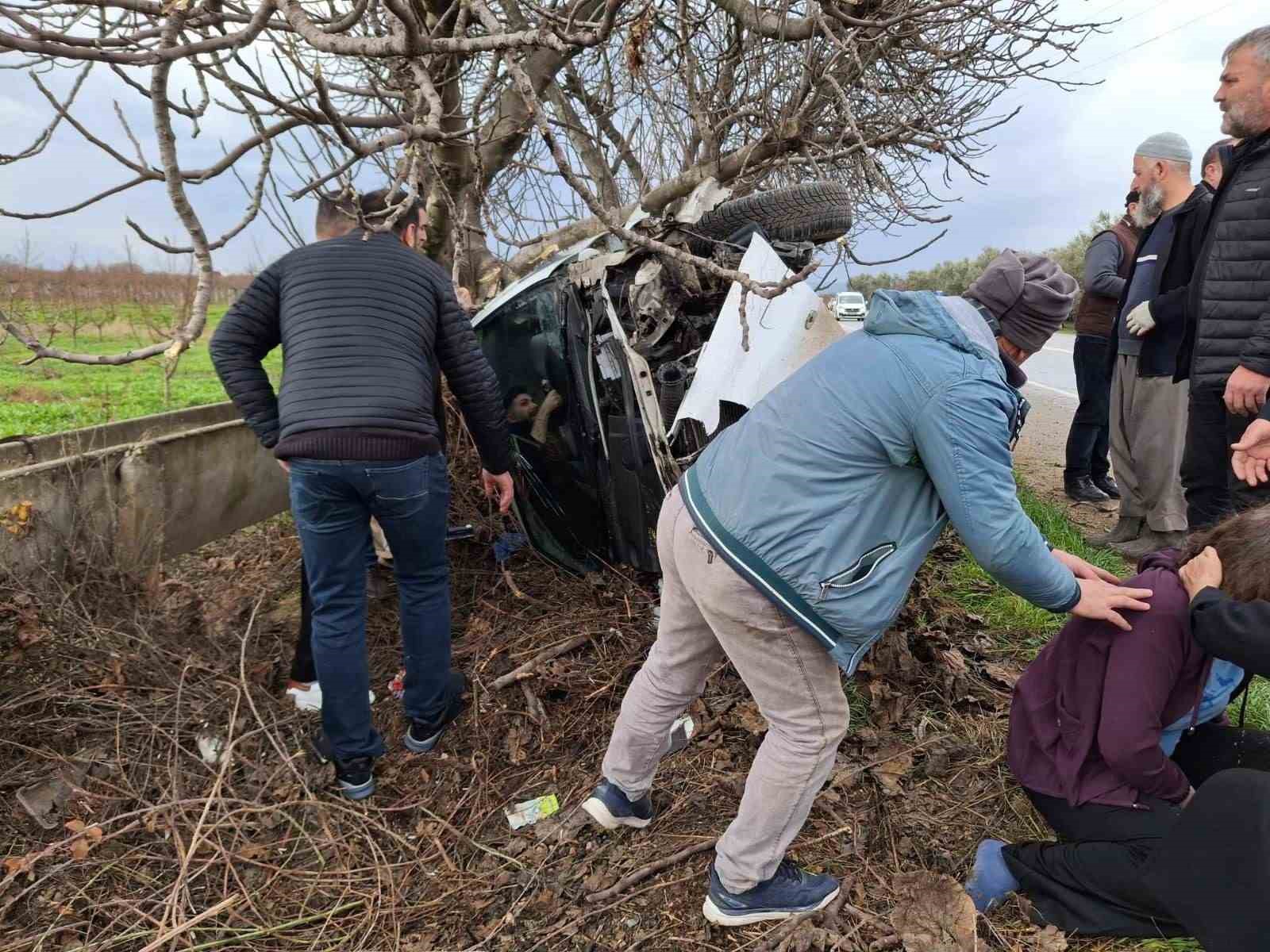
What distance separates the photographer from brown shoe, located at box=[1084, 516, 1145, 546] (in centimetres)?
438

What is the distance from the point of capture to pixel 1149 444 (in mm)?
4207

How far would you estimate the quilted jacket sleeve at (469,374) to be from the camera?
102 inches

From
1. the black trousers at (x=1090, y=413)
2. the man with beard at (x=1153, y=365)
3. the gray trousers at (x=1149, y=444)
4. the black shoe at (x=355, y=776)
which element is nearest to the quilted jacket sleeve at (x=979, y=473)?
the black shoe at (x=355, y=776)

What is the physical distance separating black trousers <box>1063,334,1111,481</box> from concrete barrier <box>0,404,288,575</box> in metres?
4.96

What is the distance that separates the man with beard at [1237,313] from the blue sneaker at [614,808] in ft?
7.81

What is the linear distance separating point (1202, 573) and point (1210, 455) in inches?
68.8

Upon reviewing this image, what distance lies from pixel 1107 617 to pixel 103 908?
2.69 m

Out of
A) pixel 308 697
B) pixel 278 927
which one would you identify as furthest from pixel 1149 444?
pixel 278 927

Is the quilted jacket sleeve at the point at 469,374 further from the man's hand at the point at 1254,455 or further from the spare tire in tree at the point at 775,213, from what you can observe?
the man's hand at the point at 1254,455

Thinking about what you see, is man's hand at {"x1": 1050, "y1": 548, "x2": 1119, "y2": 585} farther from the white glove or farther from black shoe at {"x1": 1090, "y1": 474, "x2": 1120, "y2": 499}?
black shoe at {"x1": 1090, "y1": 474, "x2": 1120, "y2": 499}

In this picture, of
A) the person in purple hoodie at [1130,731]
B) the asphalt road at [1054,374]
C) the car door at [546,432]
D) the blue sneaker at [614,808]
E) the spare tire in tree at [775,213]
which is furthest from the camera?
the asphalt road at [1054,374]

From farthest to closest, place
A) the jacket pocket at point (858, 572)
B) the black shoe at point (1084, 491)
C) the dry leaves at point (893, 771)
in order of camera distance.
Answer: the black shoe at point (1084, 491) < the dry leaves at point (893, 771) < the jacket pocket at point (858, 572)

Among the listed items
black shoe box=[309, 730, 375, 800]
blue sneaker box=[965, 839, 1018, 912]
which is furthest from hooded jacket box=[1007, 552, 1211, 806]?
black shoe box=[309, 730, 375, 800]

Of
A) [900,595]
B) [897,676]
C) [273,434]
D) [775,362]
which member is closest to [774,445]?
[900,595]
